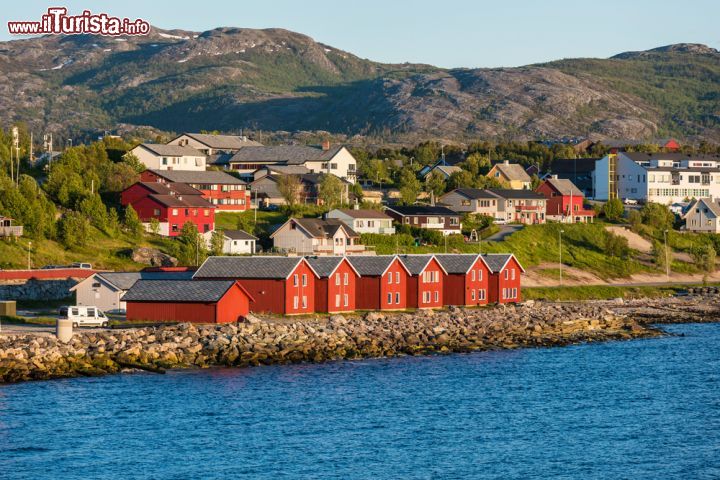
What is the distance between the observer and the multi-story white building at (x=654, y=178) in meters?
144

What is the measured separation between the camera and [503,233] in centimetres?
11288

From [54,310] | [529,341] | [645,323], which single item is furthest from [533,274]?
[54,310]

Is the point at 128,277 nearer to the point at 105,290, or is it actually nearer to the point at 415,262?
the point at 105,290

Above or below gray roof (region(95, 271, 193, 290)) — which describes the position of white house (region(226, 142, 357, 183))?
above

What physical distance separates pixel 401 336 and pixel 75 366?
19820 mm

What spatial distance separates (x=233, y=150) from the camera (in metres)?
149

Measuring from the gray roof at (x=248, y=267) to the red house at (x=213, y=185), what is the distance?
36468 mm

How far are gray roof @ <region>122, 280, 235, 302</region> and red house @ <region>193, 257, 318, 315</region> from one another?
425 cm

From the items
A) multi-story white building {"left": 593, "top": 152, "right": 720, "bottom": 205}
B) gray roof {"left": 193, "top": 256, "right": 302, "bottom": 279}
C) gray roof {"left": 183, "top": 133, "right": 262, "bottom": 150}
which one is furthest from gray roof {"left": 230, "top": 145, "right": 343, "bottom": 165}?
gray roof {"left": 193, "top": 256, "right": 302, "bottom": 279}

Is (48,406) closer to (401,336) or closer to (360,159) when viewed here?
(401,336)

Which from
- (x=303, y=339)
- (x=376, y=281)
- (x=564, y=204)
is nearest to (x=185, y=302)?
(x=303, y=339)

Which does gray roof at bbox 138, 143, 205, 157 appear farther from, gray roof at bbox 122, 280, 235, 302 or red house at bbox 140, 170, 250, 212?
gray roof at bbox 122, 280, 235, 302

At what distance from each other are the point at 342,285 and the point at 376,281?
2.63 metres

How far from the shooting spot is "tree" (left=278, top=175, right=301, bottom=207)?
4611 inches
